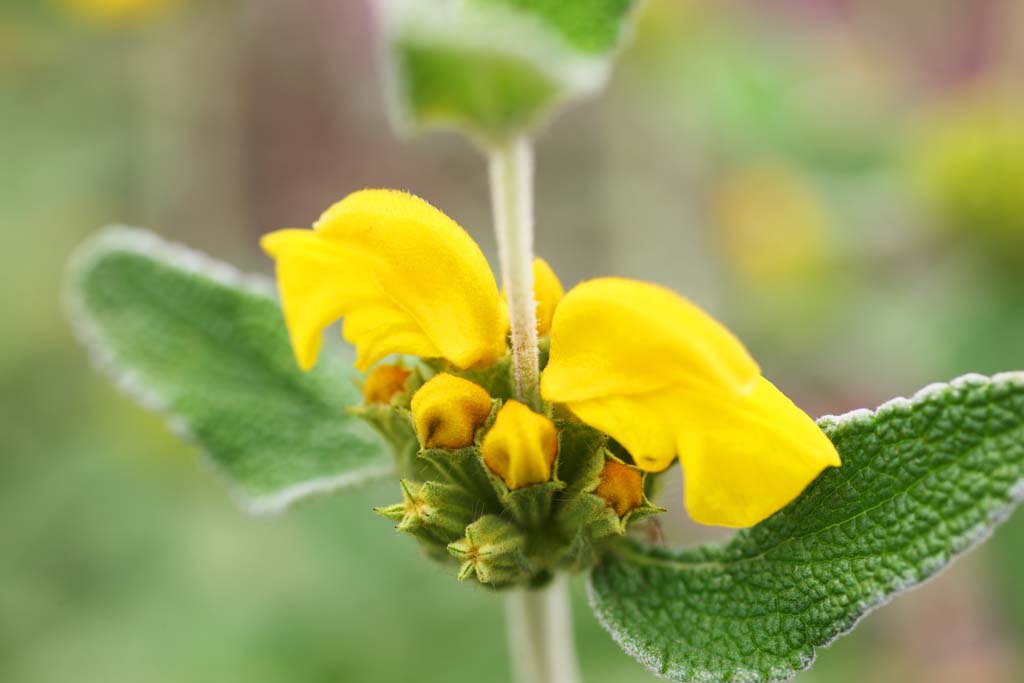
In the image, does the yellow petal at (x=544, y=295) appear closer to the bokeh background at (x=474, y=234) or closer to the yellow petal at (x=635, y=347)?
the yellow petal at (x=635, y=347)

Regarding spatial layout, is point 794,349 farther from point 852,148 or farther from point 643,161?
point 643,161

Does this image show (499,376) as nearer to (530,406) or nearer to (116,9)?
(530,406)

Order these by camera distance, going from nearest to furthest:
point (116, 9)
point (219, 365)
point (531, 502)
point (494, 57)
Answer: point (494, 57) → point (531, 502) → point (219, 365) → point (116, 9)

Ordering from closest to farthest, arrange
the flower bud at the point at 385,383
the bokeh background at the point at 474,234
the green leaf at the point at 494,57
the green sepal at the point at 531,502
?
the green leaf at the point at 494,57
the green sepal at the point at 531,502
the flower bud at the point at 385,383
the bokeh background at the point at 474,234

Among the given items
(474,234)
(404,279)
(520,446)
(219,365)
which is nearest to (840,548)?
(520,446)

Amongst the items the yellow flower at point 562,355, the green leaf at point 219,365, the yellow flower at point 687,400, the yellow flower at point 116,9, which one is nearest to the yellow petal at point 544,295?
the yellow flower at point 562,355

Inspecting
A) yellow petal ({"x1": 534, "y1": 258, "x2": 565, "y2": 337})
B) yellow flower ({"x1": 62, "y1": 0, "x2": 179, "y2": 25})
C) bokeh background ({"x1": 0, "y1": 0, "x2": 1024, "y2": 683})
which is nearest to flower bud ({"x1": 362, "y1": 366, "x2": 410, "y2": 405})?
yellow petal ({"x1": 534, "y1": 258, "x2": 565, "y2": 337})
